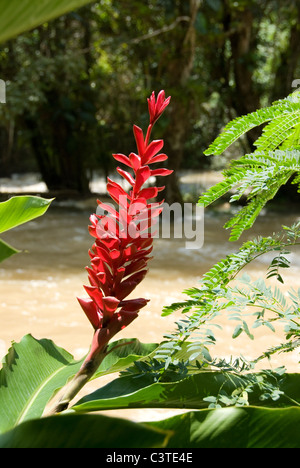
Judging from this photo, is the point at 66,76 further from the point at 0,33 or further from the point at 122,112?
the point at 0,33

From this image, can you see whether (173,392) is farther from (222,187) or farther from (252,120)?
(252,120)

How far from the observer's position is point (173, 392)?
752 mm

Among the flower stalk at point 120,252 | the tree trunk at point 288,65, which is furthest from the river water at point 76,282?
the tree trunk at point 288,65

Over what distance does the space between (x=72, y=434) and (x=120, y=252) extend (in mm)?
252

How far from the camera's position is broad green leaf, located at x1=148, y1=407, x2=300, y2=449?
0.56 meters

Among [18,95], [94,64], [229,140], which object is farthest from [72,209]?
[229,140]

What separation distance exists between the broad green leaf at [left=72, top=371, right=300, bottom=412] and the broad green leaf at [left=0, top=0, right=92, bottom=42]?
457 mm

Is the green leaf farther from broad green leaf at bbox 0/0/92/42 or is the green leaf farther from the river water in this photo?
the river water

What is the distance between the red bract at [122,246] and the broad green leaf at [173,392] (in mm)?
77

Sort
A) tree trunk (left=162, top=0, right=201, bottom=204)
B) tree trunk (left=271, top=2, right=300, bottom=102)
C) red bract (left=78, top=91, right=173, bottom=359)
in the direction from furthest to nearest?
1. tree trunk (left=271, top=2, right=300, bottom=102)
2. tree trunk (left=162, top=0, right=201, bottom=204)
3. red bract (left=78, top=91, right=173, bottom=359)

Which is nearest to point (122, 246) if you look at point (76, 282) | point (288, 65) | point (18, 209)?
point (18, 209)

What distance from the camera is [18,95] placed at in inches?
256

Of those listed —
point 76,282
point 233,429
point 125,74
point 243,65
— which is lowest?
point 76,282

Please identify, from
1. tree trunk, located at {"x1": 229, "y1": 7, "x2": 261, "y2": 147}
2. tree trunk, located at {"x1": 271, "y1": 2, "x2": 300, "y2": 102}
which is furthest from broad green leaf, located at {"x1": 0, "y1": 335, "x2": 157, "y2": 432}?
tree trunk, located at {"x1": 271, "y1": 2, "x2": 300, "y2": 102}
